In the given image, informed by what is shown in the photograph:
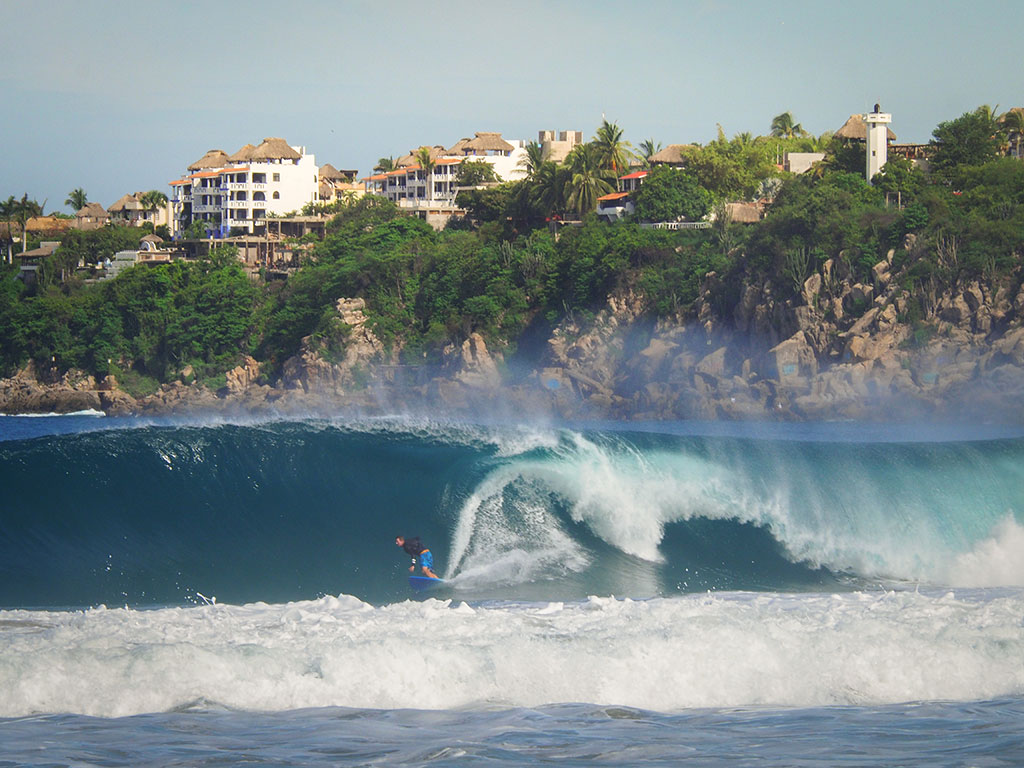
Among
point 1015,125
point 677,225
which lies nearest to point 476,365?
point 677,225

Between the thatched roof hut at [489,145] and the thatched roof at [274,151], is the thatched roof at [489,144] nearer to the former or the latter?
the thatched roof hut at [489,145]

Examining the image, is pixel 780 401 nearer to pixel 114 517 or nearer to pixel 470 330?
pixel 470 330

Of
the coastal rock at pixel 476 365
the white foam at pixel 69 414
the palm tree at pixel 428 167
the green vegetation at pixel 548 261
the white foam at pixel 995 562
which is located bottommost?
the white foam at pixel 69 414

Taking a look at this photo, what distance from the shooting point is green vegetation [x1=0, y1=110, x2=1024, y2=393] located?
61281 millimetres

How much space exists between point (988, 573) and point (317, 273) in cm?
6470

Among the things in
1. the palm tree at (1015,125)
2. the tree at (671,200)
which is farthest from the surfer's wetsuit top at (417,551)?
the palm tree at (1015,125)

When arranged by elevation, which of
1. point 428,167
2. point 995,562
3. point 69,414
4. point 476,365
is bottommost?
point 69,414

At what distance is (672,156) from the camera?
84.9m

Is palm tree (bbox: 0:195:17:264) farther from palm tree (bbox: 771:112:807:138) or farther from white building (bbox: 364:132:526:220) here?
palm tree (bbox: 771:112:807:138)

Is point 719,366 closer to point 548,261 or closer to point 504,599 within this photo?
point 548,261

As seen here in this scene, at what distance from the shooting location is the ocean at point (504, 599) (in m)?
10.1

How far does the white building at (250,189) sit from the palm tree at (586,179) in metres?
31.7

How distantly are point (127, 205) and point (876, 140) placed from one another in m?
76.7

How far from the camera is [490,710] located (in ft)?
35.9
